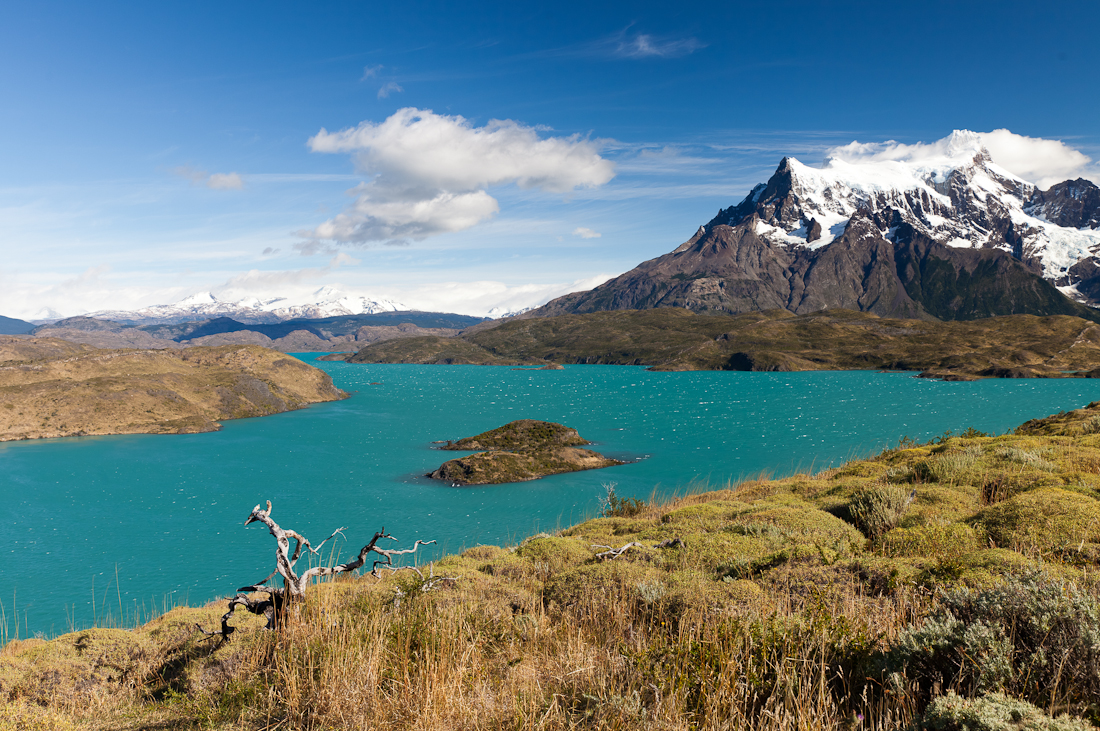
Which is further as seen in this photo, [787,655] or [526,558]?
[526,558]

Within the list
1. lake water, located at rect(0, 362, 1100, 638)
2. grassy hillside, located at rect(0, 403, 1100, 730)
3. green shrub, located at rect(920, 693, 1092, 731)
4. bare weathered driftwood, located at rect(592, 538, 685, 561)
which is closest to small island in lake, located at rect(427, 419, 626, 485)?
lake water, located at rect(0, 362, 1100, 638)

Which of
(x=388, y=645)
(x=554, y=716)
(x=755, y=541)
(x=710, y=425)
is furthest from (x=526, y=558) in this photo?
(x=710, y=425)

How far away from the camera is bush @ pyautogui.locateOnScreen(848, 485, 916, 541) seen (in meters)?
11.6

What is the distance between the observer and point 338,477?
5781cm

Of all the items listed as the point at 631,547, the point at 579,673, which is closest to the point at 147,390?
the point at 631,547

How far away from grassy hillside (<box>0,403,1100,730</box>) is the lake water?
55.6 feet

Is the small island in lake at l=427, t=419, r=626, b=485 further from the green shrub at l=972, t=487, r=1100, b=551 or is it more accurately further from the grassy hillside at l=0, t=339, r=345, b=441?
the grassy hillside at l=0, t=339, r=345, b=441

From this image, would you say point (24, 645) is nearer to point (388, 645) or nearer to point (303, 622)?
point (303, 622)

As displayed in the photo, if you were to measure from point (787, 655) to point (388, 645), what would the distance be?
4466 mm

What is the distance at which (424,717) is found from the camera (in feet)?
15.8

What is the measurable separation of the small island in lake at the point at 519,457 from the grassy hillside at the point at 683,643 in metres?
42.5

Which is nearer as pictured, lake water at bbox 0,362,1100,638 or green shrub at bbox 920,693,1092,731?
green shrub at bbox 920,693,1092,731

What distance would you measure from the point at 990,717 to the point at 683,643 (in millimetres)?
2584

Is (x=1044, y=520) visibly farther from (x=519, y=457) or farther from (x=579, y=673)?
(x=519, y=457)
